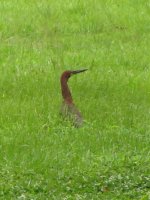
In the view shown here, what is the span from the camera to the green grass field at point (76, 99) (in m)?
7.82

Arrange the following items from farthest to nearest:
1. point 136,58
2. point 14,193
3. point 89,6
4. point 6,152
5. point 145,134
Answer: point 89,6, point 136,58, point 145,134, point 6,152, point 14,193

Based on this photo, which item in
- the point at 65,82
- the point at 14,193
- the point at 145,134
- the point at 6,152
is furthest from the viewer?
the point at 65,82

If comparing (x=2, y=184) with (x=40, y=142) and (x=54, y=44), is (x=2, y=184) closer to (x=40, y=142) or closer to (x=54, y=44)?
(x=40, y=142)

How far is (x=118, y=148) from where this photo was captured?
9.17 meters

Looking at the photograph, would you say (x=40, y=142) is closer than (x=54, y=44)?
Yes

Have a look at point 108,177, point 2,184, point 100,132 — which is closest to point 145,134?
point 100,132

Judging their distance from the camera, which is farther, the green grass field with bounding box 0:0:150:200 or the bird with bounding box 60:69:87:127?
the bird with bounding box 60:69:87:127

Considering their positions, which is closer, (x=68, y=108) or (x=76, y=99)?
(x=68, y=108)

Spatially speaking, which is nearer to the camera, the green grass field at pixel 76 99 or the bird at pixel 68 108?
the green grass field at pixel 76 99

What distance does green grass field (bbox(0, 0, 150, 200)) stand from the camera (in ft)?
25.7

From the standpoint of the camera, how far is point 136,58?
45.5ft

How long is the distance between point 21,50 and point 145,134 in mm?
4754

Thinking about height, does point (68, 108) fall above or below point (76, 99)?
above

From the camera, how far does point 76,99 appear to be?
37.0 feet
